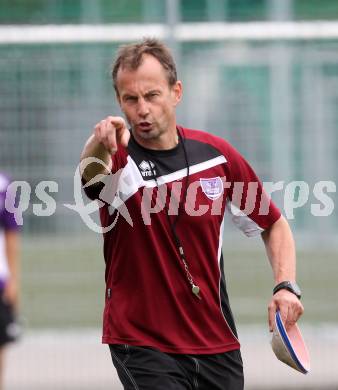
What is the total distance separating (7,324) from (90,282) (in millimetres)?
1893

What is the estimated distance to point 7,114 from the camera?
995cm

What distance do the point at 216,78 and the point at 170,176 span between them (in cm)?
451

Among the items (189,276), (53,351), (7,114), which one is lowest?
(53,351)

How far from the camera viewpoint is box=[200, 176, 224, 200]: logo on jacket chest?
5.57m

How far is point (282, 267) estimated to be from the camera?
224 inches

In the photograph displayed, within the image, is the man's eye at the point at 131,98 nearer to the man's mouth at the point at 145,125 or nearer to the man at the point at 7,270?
the man's mouth at the point at 145,125

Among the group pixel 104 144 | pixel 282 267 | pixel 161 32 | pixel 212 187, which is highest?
pixel 161 32

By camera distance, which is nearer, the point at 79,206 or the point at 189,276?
the point at 189,276

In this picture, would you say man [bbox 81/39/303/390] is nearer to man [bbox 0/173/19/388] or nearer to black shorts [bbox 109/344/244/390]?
black shorts [bbox 109/344/244/390]

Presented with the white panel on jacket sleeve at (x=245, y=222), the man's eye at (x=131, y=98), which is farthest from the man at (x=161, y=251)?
the white panel on jacket sleeve at (x=245, y=222)

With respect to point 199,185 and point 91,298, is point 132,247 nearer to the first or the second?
point 199,185

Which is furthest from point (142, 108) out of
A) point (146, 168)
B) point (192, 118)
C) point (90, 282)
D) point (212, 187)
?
point (90, 282)

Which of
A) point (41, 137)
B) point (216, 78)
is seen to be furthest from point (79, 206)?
point (216, 78)

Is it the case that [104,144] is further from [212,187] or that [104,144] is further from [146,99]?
[212,187]
